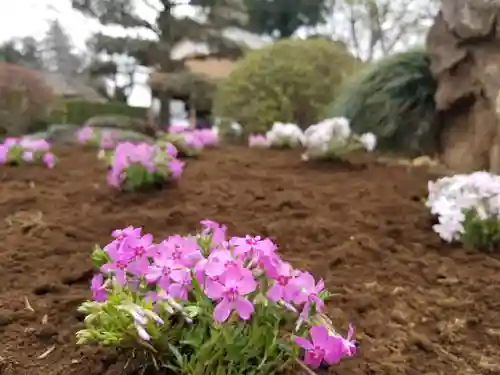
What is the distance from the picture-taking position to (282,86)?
7918 mm

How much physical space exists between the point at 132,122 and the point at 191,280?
6.81 m

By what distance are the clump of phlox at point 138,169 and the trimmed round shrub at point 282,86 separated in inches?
157

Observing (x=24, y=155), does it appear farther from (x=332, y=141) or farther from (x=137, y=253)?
(x=137, y=253)

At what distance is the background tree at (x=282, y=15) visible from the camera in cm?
1736

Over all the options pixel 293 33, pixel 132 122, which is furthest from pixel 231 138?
pixel 293 33

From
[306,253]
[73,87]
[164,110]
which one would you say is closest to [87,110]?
[164,110]

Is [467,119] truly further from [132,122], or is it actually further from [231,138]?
[132,122]

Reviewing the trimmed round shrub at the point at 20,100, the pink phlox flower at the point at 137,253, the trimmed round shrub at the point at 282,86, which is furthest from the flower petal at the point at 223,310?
the trimmed round shrub at the point at 20,100

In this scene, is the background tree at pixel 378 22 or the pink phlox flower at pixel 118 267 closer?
the pink phlox flower at pixel 118 267

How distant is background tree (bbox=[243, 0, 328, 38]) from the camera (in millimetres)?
17359

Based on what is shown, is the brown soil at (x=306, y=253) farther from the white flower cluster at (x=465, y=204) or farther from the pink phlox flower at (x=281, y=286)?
the pink phlox flower at (x=281, y=286)

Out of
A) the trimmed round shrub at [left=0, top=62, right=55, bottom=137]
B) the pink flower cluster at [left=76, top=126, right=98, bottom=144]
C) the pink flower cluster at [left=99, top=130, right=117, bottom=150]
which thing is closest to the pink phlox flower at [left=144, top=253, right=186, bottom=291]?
the pink flower cluster at [left=99, top=130, right=117, bottom=150]

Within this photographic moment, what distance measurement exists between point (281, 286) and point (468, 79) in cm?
400

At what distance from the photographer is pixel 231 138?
792 cm
